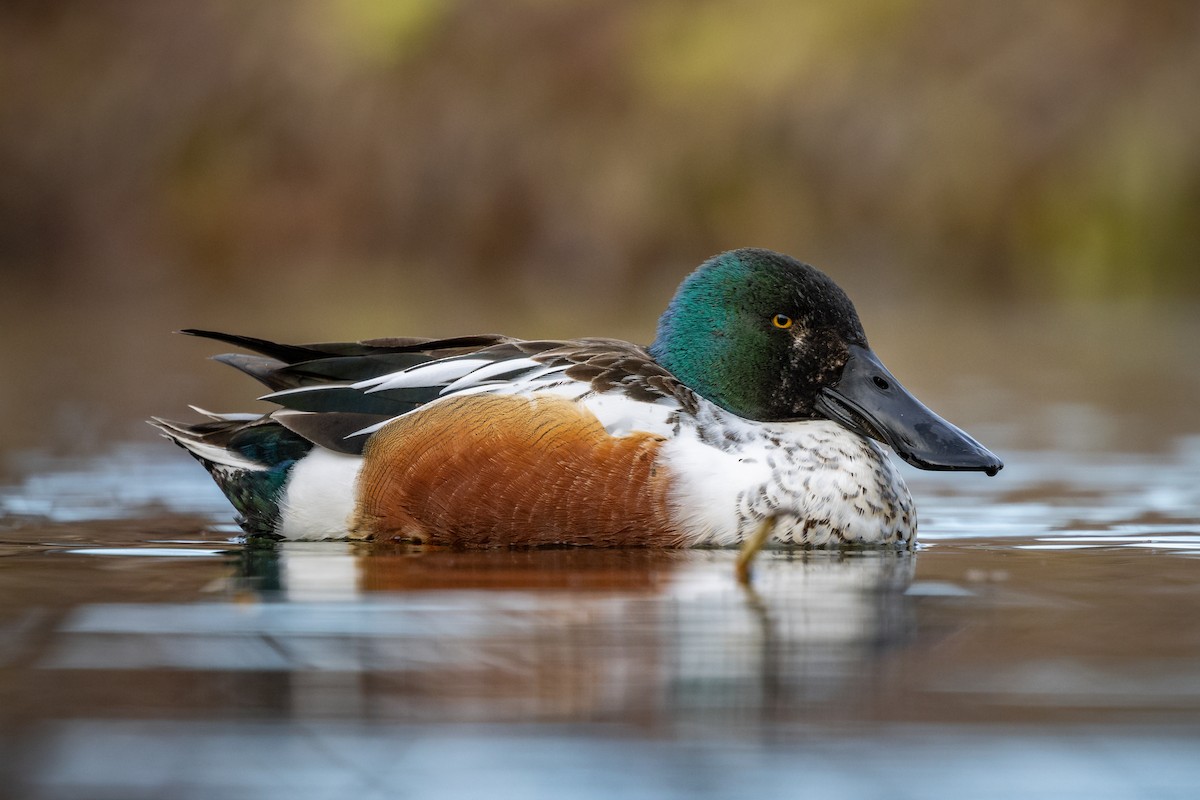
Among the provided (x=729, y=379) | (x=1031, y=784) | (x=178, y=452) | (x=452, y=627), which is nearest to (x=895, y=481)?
(x=729, y=379)

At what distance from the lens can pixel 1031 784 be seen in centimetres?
261

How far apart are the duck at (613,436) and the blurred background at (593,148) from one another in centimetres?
1278

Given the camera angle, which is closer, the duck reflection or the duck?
the duck reflection

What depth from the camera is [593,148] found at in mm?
24469

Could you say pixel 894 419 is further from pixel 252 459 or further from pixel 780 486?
pixel 252 459

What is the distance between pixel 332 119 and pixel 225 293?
740 centimetres

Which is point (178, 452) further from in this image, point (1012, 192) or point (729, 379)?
point (1012, 192)

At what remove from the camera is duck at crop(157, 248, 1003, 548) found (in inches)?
192

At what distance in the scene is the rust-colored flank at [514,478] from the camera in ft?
Answer: 15.9

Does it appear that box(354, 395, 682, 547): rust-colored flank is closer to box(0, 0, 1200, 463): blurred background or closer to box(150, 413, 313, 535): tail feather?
box(150, 413, 313, 535): tail feather

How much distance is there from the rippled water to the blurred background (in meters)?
13.6

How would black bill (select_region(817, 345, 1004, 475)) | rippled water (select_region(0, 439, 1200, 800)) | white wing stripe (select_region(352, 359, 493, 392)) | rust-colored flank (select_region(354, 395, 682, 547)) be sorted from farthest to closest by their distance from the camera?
white wing stripe (select_region(352, 359, 493, 392)) → black bill (select_region(817, 345, 1004, 475)) → rust-colored flank (select_region(354, 395, 682, 547)) → rippled water (select_region(0, 439, 1200, 800))

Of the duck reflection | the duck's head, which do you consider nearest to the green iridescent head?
the duck's head

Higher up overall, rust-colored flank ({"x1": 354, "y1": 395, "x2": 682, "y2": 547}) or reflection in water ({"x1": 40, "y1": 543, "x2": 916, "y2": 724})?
rust-colored flank ({"x1": 354, "y1": 395, "x2": 682, "y2": 547})
